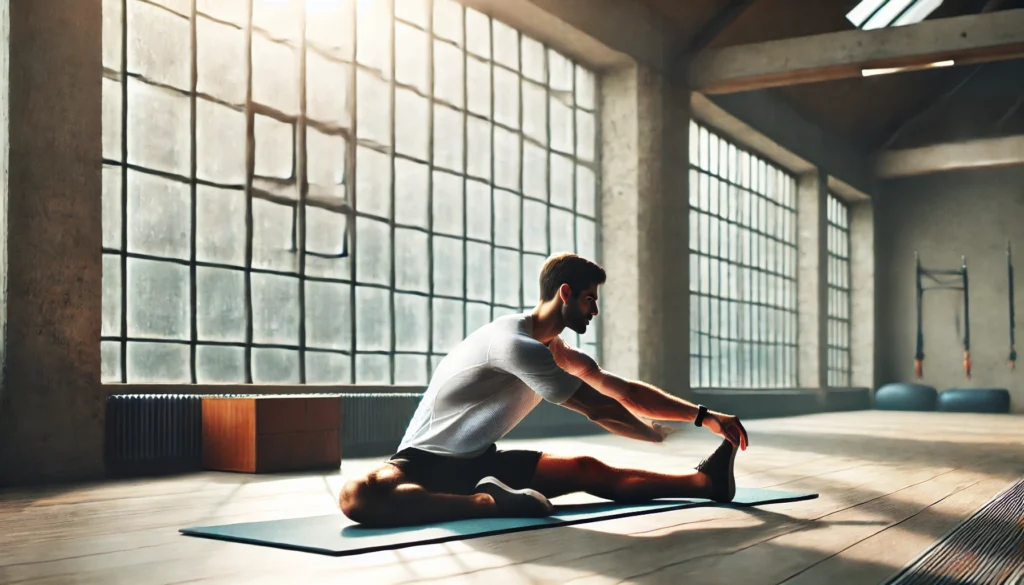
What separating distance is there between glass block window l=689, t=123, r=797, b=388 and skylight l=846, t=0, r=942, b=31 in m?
2.10

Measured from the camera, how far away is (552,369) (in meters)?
3.32

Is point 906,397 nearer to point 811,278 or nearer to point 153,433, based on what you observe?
point 811,278

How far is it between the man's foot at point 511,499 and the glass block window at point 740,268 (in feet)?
29.1

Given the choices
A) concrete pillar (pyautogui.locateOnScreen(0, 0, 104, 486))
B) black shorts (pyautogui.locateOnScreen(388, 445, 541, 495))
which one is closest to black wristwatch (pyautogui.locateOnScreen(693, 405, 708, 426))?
black shorts (pyautogui.locateOnScreen(388, 445, 541, 495))

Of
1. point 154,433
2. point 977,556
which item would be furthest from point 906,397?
point 977,556

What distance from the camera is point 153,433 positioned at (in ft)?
18.3

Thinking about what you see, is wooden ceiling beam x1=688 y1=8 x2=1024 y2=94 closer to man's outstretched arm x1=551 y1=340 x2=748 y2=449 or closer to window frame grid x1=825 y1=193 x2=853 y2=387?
window frame grid x1=825 y1=193 x2=853 y2=387

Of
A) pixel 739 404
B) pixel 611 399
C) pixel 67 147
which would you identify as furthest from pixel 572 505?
pixel 739 404

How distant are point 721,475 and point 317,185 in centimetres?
403

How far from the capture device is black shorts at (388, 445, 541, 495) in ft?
11.5

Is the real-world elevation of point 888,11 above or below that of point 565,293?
above

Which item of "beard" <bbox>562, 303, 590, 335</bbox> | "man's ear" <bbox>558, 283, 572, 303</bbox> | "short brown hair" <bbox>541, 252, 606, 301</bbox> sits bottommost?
"beard" <bbox>562, 303, 590, 335</bbox>

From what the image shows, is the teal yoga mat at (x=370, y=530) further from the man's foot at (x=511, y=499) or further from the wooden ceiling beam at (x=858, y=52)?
the wooden ceiling beam at (x=858, y=52)

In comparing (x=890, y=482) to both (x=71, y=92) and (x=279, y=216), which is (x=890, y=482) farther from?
(x=71, y=92)
